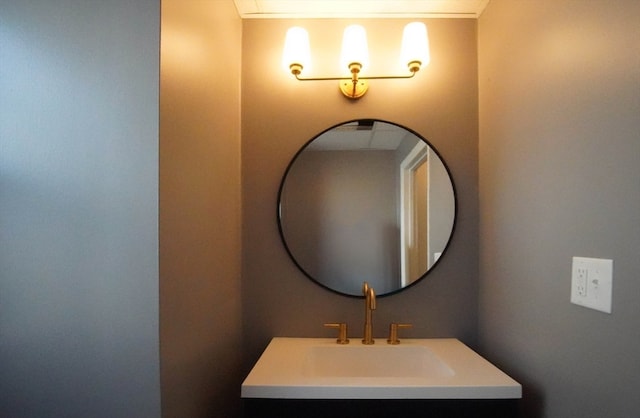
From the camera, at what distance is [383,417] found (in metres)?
1.00

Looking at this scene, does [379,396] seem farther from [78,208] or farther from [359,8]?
[359,8]

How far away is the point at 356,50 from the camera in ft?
4.47

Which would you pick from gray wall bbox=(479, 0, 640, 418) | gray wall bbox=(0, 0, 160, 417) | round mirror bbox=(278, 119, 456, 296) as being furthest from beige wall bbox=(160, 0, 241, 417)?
gray wall bbox=(479, 0, 640, 418)

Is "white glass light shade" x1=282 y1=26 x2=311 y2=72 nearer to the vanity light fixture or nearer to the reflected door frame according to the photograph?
the vanity light fixture

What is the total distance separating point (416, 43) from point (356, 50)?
232 mm

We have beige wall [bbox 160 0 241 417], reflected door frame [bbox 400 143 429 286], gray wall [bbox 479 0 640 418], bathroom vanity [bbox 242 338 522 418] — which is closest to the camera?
gray wall [bbox 479 0 640 418]

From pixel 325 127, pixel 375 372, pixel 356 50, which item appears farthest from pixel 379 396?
pixel 356 50

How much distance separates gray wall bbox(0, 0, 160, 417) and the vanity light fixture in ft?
2.19

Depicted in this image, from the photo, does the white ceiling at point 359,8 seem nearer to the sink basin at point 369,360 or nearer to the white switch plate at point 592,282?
the white switch plate at point 592,282

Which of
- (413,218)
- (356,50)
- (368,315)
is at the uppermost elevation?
(356,50)

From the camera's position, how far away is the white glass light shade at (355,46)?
4.47 feet

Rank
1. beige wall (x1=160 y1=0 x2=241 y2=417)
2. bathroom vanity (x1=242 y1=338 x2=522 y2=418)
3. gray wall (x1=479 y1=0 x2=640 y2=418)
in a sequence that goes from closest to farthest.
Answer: gray wall (x1=479 y1=0 x2=640 y2=418), beige wall (x1=160 y1=0 x2=241 y2=417), bathroom vanity (x1=242 y1=338 x2=522 y2=418)

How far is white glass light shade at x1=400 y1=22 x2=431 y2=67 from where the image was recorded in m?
1.38

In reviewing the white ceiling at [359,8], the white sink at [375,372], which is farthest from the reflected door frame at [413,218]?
the white ceiling at [359,8]
